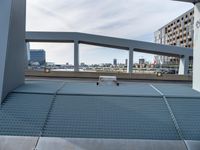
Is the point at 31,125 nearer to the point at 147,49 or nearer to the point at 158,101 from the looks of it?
A: the point at 158,101

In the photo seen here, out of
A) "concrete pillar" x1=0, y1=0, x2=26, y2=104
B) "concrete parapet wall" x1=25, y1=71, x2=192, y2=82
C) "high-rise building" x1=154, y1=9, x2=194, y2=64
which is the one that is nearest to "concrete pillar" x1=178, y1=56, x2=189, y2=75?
"concrete parapet wall" x1=25, y1=71, x2=192, y2=82

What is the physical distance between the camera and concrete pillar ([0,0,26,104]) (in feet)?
21.4

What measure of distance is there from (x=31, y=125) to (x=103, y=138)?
5.25 ft

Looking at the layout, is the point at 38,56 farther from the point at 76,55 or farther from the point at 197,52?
the point at 197,52

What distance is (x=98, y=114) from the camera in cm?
619

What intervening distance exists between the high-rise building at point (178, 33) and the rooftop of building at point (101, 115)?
83543 mm

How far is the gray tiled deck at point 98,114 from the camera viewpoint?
559cm

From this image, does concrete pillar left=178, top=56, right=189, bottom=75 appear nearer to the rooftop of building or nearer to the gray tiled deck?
the rooftop of building

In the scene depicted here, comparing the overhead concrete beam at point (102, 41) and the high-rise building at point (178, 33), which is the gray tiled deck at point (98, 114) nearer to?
the overhead concrete beam at point (102, 41)

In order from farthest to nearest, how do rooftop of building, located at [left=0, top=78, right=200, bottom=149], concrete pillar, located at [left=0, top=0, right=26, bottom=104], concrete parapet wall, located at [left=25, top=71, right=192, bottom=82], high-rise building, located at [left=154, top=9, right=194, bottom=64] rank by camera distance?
high-rise building, located at [left=154, top=9, right=194, bottom=64] → concrete parapet wall, located at [left=25, top=71, right=192, bottom=82] → concrete pillar, located at [left=0, top=0, right=26, bottom=104] → rooftop of building, located at [left=0, top=78, right=200, bottom=149]

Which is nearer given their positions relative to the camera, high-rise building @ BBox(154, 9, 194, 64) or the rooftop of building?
the rooftop of building

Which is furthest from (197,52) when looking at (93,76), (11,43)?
(93,76)

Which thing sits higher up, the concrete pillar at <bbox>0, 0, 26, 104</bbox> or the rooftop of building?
the concrete pillar at <bbox>0, 0, 26, 104</bbox>

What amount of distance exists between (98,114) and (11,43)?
301cm
